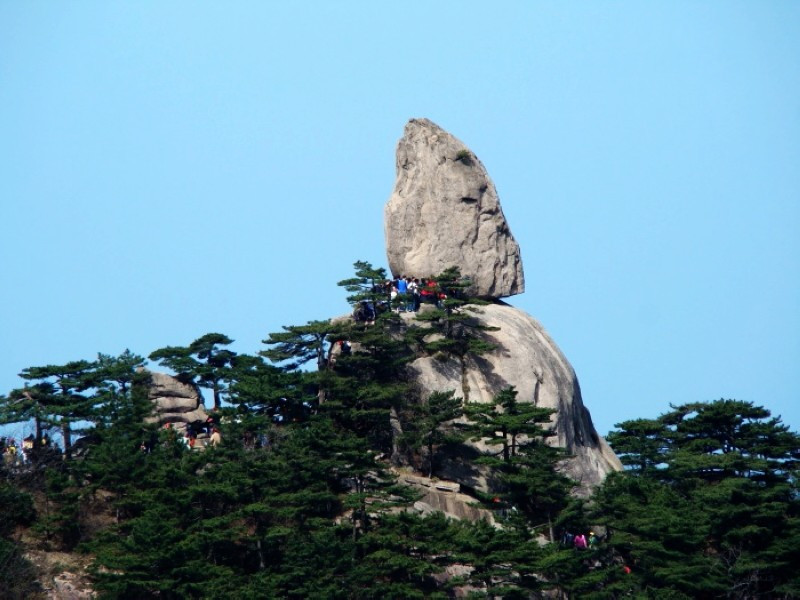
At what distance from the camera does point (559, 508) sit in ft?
161

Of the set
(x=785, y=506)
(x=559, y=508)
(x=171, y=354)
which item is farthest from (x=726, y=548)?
(x=171, y=354)

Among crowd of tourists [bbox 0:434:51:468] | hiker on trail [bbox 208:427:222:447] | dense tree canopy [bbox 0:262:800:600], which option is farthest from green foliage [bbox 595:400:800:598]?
crowd of tourists [bbox 0:434:51:468]

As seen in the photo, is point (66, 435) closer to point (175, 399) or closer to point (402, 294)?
point (175, 399)

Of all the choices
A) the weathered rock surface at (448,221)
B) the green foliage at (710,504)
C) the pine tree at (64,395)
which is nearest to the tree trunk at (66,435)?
the pine tree at (64,395)

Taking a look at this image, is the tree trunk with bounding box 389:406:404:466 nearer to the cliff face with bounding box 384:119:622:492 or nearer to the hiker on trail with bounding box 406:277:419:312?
the cliff face with bounding box 384:119:622:492

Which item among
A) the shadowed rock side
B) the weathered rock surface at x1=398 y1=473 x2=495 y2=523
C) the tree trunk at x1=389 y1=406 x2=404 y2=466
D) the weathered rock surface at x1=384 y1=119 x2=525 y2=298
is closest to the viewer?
the weathered rock surface at x1=398 y1=473 x2=495 y2=523

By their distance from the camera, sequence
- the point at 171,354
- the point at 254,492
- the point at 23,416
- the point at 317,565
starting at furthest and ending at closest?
the point at 171,354
the point at 23,416
the point at 254,492
the point at 317,565

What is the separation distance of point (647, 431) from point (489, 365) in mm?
6286

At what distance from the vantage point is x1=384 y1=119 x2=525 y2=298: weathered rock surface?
58188 mm

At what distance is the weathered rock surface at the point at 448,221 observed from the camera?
58188 millimetres

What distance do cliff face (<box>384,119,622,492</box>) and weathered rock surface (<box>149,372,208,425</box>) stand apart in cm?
765

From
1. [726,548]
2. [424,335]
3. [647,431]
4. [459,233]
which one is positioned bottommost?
[726,548]

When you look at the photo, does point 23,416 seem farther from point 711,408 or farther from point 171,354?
point 711,408

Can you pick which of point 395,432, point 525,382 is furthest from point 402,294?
point 395,432
